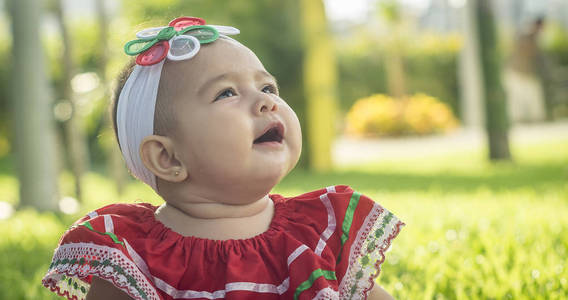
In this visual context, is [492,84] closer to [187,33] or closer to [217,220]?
[187,33]

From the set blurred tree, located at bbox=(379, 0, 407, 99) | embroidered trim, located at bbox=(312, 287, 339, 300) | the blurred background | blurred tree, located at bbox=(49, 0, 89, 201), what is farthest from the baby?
blurred tree, located at bbox=(379, 0, 407, 99)

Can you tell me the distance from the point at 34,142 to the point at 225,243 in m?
4.78

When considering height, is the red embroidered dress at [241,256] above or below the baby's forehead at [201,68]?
below

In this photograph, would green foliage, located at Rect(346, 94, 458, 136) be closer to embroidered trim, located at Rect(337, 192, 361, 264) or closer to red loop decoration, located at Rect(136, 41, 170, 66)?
embroidered trim, located at Rect(337, 192, 361, 264)

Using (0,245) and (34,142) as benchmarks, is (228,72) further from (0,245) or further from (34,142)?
(34,142)

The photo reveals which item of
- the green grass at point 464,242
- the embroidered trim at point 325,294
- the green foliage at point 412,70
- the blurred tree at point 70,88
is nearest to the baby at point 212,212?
the embroidered trim at point 325,294

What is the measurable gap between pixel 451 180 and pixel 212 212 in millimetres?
5972

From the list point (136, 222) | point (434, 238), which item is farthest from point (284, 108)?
point (434, 238)

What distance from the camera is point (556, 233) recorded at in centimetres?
319

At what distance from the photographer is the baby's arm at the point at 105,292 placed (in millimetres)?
1594

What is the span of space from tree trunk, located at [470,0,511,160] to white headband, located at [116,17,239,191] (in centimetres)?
735

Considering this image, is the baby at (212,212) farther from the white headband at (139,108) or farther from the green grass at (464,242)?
the green grass at (464,242)

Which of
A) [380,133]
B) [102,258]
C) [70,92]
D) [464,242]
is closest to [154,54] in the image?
[102,258]

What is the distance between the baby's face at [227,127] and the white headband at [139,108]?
4 centimetres
